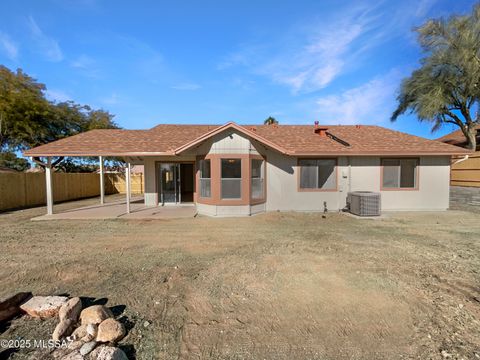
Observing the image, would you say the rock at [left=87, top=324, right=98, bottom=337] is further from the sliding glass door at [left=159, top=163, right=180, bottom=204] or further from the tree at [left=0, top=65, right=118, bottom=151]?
the tree at [left=0, top=65, right=118, bottom=151]

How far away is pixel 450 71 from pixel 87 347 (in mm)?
24167

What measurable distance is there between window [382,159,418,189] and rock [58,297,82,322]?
1244cm

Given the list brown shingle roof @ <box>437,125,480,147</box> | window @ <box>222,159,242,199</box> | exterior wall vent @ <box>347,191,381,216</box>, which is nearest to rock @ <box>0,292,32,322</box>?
window @ <box>222,159,242,199</box>

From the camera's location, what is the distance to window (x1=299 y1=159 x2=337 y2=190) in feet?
37.0

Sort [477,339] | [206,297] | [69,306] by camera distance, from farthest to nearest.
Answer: [206,297] < [69,306] < [477,339]

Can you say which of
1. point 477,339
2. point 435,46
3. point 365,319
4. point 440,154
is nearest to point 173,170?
point 365,319

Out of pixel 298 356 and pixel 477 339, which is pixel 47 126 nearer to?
pixel 298 356

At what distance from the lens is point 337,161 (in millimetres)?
11289

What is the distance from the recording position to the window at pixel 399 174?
11.4 metres

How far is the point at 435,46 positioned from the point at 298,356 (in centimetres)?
2319

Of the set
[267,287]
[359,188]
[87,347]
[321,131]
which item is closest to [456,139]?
[321,131]

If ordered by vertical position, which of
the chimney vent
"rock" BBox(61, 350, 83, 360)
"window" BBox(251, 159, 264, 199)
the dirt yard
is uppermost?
the chimney vent

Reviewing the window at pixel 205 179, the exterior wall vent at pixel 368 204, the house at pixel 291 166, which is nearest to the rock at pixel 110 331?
the house at pixel 291 166

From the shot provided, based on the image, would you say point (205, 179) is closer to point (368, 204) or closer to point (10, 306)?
point (368, 204)
